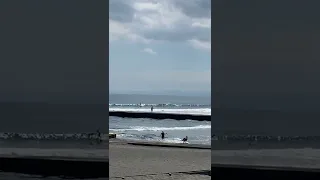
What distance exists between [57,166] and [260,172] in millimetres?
2478

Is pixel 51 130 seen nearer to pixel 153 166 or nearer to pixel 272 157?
pixel 272 157

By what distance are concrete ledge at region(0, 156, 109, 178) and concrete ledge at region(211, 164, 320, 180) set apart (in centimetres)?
137

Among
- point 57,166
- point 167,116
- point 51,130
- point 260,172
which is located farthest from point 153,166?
point 167,116

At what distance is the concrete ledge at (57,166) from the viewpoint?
220 inches

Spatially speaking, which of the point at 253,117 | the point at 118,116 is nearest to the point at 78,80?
the point at 253,117

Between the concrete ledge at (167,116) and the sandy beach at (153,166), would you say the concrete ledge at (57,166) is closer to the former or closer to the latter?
the sandy beach at (153,166)

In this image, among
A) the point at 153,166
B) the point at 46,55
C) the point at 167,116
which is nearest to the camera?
the point at 46,55

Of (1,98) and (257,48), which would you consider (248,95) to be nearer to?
(257,48)

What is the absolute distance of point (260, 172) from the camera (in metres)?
5.35

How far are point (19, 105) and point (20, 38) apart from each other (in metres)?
0.84

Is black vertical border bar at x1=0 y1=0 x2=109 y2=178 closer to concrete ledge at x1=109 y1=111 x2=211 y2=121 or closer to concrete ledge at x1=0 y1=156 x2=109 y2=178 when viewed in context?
concrete ledge at x1=0 y1=156 x2=109 y2=178

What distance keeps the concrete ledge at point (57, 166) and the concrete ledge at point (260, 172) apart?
1.37 metres

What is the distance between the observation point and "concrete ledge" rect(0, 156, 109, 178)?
560cm

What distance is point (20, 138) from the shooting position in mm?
5801
